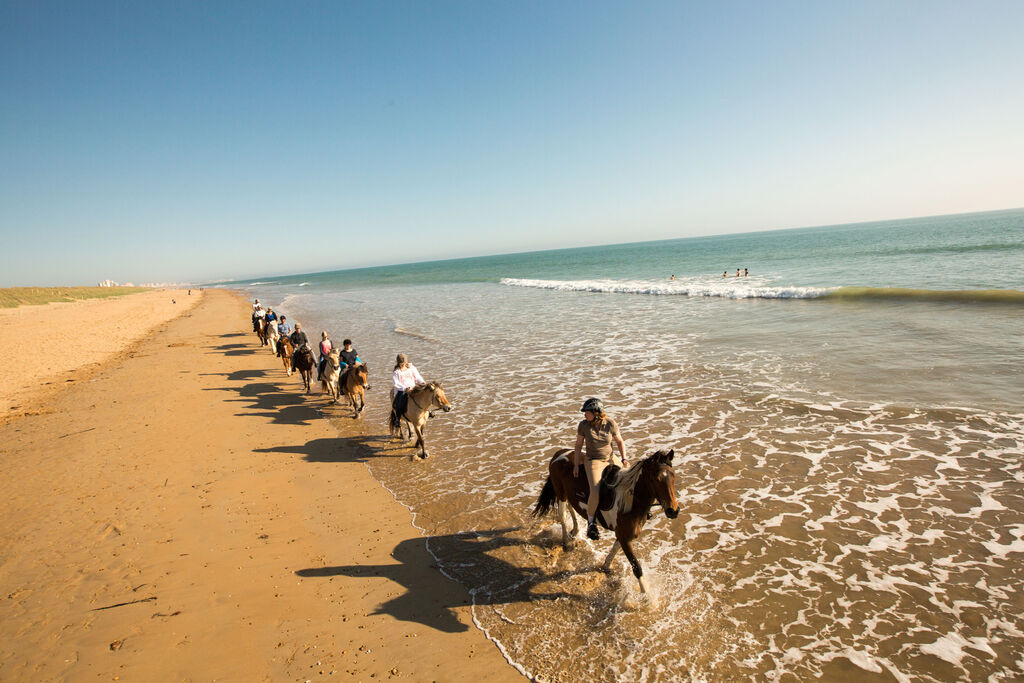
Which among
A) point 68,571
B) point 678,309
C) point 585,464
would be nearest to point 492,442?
point 585,464

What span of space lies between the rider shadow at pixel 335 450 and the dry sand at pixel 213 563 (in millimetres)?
52

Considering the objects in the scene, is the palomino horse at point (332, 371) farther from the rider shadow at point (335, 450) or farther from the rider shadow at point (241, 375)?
the rider shadow at point (241, 375)

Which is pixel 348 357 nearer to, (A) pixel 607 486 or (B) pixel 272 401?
(B) pixel 272 401

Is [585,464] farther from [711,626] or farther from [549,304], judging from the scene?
[549,304]

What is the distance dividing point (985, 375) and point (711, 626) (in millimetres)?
11727

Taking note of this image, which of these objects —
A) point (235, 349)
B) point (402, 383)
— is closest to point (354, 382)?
point (402, 383)

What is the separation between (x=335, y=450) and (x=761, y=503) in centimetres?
827

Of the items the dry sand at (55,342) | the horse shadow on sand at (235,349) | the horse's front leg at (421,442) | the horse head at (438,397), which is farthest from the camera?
the horse shadow on sand at (235,349)

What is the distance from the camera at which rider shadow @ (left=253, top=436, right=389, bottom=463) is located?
9.19 meters

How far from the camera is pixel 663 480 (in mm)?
4309

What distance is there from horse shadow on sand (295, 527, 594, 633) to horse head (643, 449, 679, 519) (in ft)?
5.50

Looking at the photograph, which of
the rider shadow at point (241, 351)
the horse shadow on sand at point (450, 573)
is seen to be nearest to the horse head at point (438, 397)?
the horse shadow on sand at point (450, 573)

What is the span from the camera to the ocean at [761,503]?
4.35 metres

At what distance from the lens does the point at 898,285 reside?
2755 centimetres
